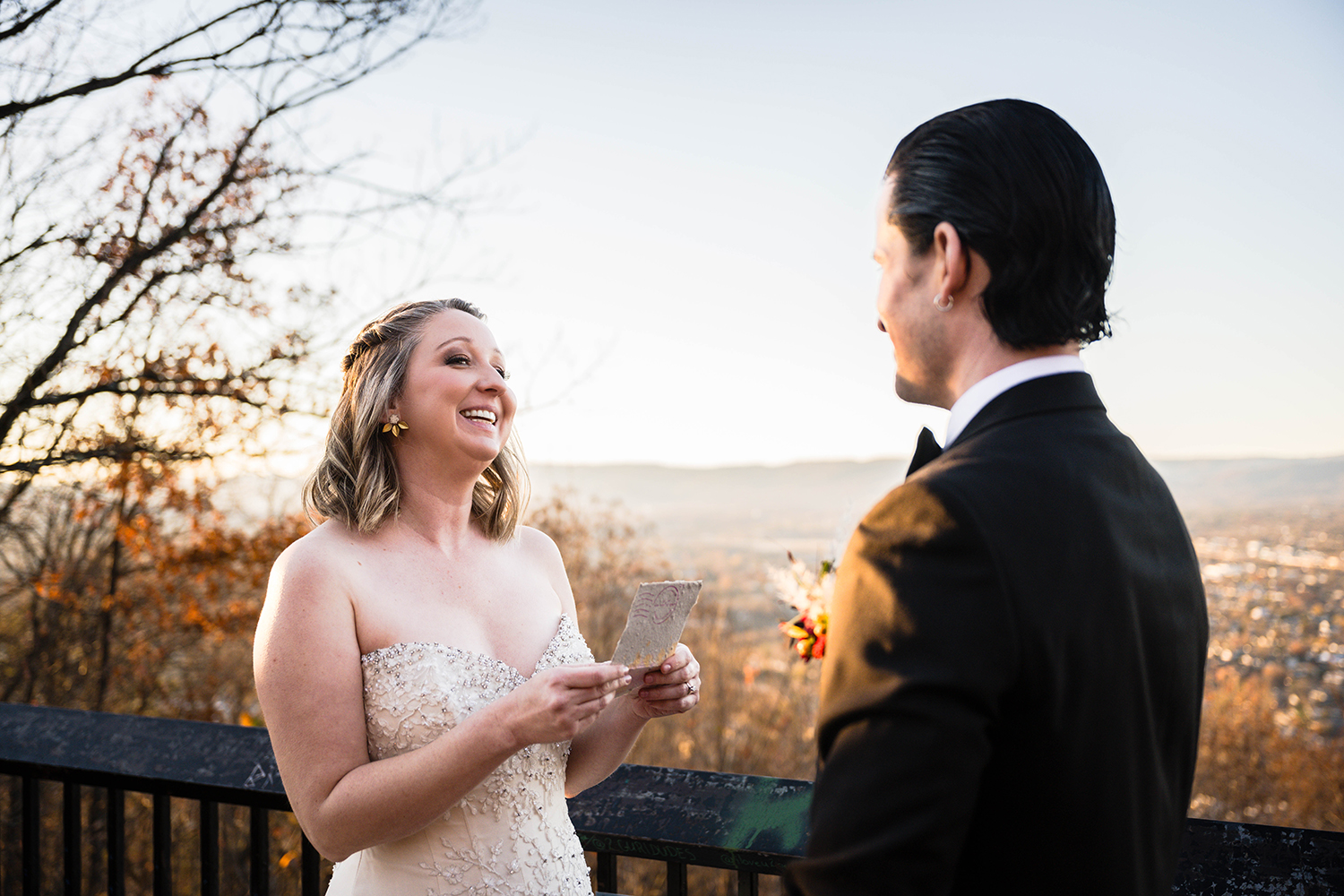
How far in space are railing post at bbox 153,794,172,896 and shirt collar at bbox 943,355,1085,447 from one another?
2165 mm

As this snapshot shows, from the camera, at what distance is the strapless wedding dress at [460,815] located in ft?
5.70

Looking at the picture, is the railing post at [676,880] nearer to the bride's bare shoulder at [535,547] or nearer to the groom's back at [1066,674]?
the bride's bare shoulder at [535,547]

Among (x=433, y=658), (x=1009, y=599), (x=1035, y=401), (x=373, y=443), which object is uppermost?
(x=373, y=443)

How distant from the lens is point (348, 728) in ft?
5.46

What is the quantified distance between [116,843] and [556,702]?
1623mm

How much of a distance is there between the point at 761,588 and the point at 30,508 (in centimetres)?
572

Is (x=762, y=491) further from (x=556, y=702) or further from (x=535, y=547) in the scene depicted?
(x=556, y=702)

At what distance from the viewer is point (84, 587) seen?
709 centimetres

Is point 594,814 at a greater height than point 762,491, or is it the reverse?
point 762,491

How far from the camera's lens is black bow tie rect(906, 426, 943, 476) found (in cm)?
112

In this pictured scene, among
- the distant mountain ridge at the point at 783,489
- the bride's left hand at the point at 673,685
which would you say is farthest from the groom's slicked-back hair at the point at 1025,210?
the distant mountain ridge at the point at 783,489

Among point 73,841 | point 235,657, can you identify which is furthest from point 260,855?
point 235,657

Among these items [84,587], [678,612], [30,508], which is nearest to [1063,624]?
[678,612]

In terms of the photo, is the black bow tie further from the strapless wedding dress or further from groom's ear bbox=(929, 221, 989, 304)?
the strapless wedding dress
